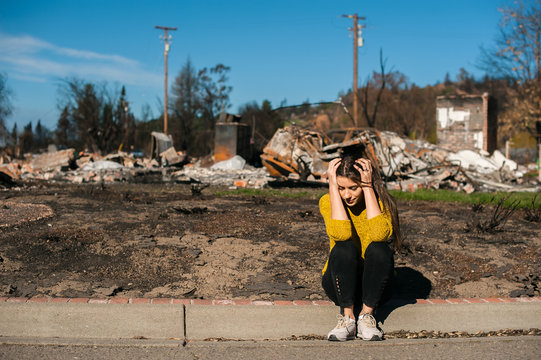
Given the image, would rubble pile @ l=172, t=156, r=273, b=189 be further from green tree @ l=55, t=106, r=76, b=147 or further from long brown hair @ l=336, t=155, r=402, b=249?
green tree @ l=55, t=106, r=76, b=147

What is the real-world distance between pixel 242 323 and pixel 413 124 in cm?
3087

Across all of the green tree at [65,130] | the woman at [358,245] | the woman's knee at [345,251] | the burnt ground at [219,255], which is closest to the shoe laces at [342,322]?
the woman at [358,245]

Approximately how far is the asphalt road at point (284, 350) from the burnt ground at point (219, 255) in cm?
80

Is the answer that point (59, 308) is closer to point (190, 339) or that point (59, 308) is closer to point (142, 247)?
point (190, 339)

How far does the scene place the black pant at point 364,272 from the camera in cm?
383

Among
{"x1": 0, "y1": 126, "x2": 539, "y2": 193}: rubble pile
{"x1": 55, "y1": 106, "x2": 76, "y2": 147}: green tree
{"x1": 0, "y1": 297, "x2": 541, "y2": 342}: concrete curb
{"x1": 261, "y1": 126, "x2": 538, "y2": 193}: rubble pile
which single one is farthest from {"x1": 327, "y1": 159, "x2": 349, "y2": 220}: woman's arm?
{"x1": 55, "y1": 106, "x2": 76, "y2": 147}: green tree

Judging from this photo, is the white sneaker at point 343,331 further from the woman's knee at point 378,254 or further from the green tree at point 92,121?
the green tree at point 92,121

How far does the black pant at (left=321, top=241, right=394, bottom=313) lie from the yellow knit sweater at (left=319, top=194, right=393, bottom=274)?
0.06 meters

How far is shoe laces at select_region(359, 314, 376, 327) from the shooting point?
150 inches

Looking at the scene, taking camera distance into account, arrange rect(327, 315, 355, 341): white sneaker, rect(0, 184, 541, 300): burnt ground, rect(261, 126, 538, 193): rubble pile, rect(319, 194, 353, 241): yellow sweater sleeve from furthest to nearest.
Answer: rect(261, 126, 538, 193): rubble pile, rect(0, 184, 541, 300): burnt ground, rect(319, 194, 353, 241): yellow sweater sleeve, rect(327, 315, 355, 341): white sneaker

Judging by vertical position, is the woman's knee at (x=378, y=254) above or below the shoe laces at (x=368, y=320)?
above

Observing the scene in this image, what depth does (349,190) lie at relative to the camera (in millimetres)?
3932

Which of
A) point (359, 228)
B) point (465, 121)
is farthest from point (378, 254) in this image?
point (465, 121)

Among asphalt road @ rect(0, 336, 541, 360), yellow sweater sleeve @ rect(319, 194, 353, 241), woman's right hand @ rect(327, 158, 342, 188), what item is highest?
woman's right hand @ rect(327, 158, 342, 188)
